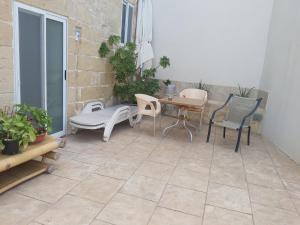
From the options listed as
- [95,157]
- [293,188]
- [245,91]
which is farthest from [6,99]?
[245,91]

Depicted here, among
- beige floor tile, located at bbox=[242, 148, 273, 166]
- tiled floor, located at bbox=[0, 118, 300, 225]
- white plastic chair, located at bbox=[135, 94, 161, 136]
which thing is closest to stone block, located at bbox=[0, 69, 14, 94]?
tiled floor, located at bbox=[0, 118, 300, 225]

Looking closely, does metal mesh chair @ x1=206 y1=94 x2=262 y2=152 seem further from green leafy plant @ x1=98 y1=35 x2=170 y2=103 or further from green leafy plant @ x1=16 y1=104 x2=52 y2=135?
green leafy plant @ x1=16 y1=104 x2=52 y2=135

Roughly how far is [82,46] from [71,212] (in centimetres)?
271

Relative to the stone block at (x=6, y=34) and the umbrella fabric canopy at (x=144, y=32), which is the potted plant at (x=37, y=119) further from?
the umbrella fabric canopy at (x=144, y=32)

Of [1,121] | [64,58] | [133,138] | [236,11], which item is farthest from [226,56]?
[1,121]

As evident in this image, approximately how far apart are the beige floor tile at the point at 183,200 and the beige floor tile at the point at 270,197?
A: 577 mm

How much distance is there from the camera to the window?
5.22 metres

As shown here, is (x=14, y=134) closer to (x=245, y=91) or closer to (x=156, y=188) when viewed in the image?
(x=156, y=188)

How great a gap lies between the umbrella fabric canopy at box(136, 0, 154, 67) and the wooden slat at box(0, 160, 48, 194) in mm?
3399

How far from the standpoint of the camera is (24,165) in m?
2.59

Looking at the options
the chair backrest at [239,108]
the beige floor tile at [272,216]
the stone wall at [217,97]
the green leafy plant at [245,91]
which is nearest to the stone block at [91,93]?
the stone wall at [217,97]

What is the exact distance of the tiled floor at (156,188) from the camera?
2027 mm

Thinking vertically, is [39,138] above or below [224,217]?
above

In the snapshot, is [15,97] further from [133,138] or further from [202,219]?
[202,219]
